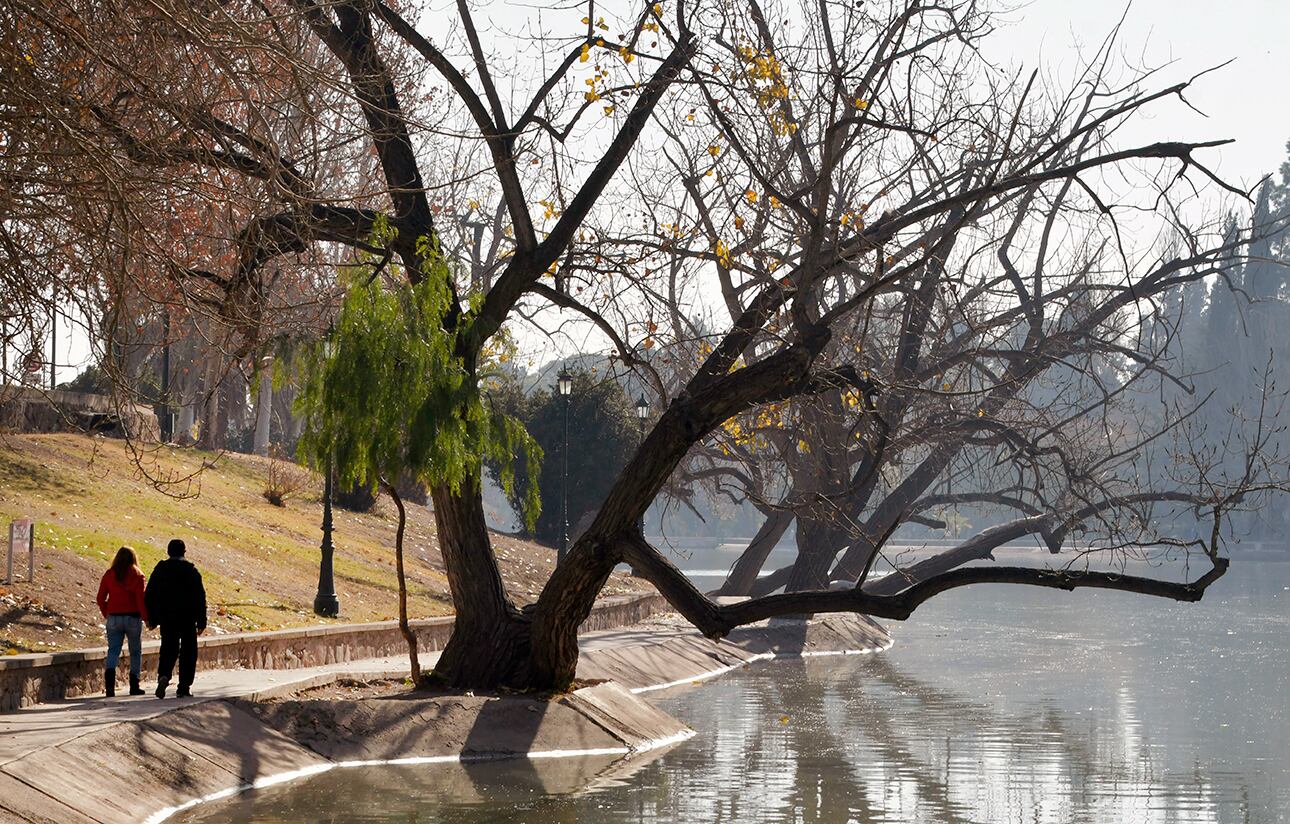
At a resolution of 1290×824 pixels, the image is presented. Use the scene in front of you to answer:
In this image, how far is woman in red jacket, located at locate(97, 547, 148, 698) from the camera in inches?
643

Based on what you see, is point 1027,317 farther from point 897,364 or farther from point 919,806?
point 919,806

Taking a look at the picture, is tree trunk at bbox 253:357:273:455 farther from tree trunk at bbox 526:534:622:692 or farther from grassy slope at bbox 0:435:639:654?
tree trunk at bbox 526:534:622:692

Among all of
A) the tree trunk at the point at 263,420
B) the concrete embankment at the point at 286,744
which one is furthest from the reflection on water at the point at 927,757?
the tree trunk at the point at 263,420

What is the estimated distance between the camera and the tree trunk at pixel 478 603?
61.6 feet

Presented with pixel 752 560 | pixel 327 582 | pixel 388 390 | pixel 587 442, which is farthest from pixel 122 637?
pixel 587 442

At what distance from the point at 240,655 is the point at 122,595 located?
418 cm

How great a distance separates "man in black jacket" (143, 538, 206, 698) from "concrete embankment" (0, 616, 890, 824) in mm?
816

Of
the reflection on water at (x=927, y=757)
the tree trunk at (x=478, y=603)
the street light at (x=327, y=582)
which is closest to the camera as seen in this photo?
the reflection on water at (x=927, y=757)

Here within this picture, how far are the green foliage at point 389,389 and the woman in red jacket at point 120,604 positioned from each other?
2402mm

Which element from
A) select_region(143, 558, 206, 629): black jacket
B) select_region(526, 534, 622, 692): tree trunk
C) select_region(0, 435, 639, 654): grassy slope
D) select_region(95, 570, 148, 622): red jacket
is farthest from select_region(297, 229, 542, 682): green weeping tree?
select_region(95, 570, 148, 622): red jacket

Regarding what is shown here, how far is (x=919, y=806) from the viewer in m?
15.6

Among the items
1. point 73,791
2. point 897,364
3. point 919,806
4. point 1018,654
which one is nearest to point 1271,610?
point 1018,654

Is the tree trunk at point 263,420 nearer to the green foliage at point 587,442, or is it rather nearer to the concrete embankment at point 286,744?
the green foliage at point 587,442

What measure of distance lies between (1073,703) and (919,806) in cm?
1040
